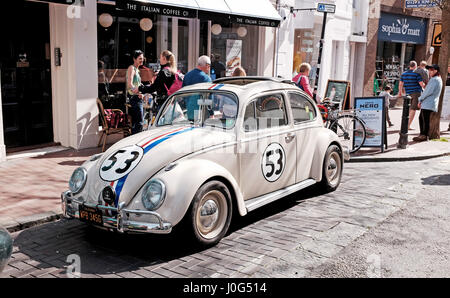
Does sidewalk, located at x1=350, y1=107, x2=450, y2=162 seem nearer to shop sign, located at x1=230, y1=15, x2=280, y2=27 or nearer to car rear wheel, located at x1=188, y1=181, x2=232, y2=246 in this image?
shop sign, located at x1=230, y1=15, x2=280, y2=27

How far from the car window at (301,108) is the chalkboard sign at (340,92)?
665 centimetres

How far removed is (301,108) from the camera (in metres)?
6.60

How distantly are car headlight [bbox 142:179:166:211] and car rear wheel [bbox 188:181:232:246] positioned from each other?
0.34 metres

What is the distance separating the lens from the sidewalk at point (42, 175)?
18.5 feet

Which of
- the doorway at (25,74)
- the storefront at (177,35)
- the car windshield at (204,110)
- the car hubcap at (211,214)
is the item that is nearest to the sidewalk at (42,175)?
the doorway at (25,74)

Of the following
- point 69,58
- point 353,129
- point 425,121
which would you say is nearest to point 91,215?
point 69,58

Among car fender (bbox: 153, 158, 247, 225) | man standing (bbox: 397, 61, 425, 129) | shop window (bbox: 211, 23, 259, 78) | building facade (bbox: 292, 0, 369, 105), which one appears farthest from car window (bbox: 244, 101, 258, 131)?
building facade (bbox: 292, 0, 369, 105)

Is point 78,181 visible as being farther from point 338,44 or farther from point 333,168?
point 338,44

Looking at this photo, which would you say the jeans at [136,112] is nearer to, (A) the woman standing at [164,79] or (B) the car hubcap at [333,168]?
(A) the woman standing at [164,79]

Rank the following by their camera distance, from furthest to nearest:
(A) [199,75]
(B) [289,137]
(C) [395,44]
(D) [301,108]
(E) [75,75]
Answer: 1. (C) [395,44]
2. (E) [75,75]
3. (A) [199,75]
4. (D) [301,108]
5. (B) [289,137]

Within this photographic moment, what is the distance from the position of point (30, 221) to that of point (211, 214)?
2209 mm

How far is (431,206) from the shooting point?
648 centimetres

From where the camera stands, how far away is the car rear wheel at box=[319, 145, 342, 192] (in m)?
6.86
